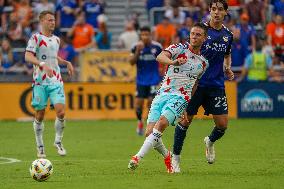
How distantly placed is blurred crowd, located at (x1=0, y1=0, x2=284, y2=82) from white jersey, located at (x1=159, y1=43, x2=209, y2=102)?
581 inches

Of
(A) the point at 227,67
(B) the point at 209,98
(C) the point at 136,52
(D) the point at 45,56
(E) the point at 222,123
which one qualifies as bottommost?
(C) the point at 136,52

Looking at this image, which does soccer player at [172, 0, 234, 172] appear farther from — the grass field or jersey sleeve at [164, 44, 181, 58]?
jersey sleeve at [164, 44, 181, 58]

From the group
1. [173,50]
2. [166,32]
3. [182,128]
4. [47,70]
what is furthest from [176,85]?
[166,32]

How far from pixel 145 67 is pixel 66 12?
8.34 meters

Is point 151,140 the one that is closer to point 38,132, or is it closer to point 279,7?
point 38,132

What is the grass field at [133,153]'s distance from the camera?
40.9ft

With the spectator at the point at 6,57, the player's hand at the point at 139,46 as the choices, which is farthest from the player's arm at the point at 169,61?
the spectator at the point at 6,57

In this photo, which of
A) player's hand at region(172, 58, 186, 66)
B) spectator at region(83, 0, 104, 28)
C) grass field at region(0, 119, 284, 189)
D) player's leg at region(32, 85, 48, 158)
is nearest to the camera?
grass field at region(0, 119, 284, 189)

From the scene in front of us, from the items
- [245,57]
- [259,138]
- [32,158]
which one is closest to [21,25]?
[245,57]

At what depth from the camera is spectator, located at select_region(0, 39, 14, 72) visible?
28.1 metres

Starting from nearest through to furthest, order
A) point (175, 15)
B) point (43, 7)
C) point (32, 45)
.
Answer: point (32, 45) < point (175, 15) < point (43, 7)

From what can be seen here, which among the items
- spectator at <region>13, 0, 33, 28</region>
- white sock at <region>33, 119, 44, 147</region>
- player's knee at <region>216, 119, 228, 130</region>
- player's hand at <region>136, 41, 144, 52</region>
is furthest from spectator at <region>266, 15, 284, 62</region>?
player's knee at <region>216, 119, 228, 130</region>

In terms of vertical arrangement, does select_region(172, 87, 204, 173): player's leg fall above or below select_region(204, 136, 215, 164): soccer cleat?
above

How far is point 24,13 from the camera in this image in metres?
30.4
